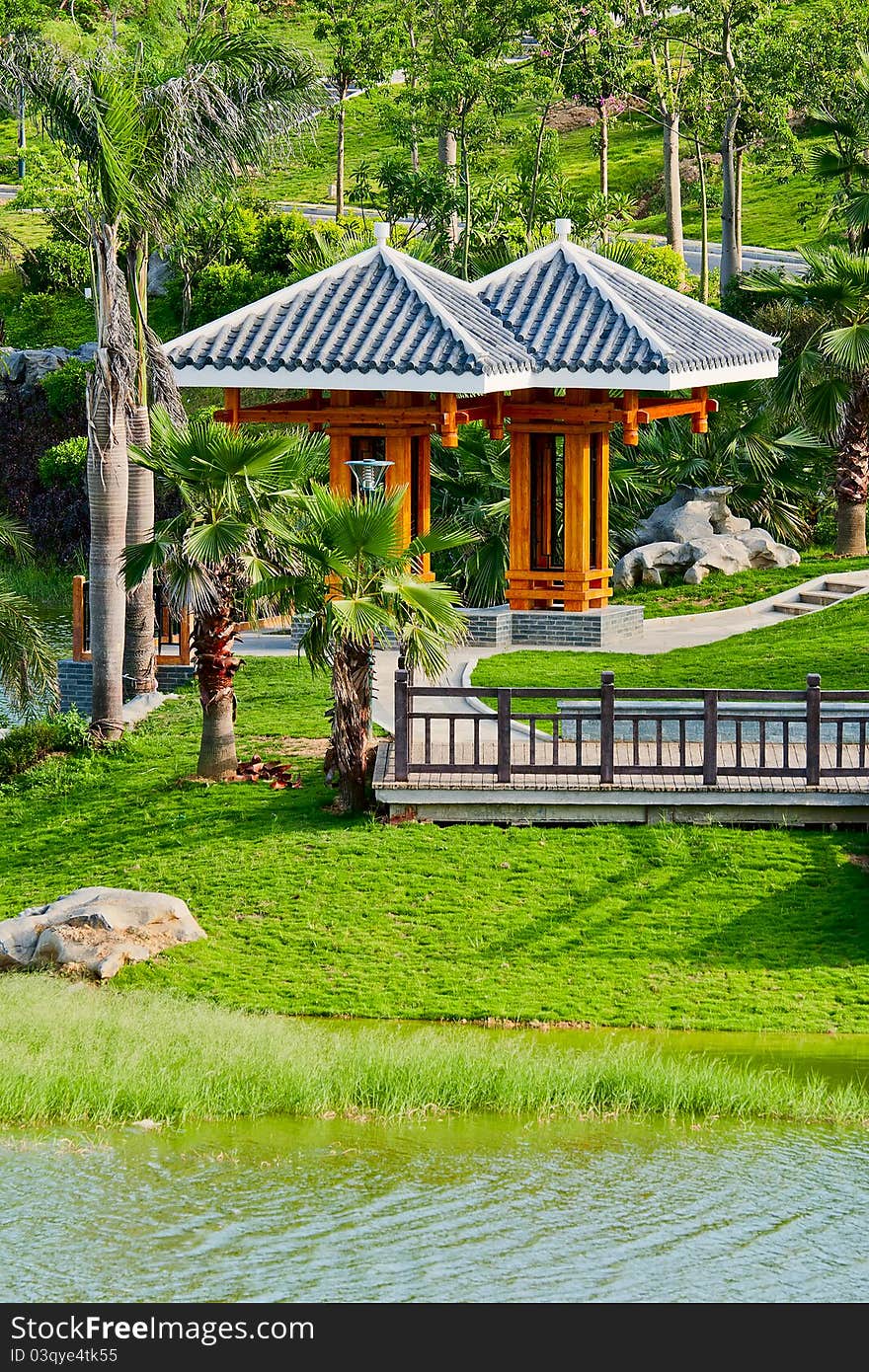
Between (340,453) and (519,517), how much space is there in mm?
2949

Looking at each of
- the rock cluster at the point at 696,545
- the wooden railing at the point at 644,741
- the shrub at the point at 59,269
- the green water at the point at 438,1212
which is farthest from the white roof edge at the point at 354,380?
the shrub at the point at 59,269

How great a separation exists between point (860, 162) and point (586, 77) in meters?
15.6

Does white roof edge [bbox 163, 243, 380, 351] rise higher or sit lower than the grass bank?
higher

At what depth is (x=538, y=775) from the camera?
19906mm

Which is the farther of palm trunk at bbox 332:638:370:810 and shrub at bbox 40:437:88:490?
shrub at bbox 40:437:88:490

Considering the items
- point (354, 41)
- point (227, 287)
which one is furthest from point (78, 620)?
point (354, 41)

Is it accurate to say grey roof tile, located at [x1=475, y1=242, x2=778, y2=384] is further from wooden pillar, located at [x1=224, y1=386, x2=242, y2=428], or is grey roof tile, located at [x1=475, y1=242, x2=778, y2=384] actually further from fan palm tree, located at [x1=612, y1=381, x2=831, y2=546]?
fan palm tree, located at [x1=612, y1=381, x2=831, y2=546]

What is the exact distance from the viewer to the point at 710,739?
19.3 m

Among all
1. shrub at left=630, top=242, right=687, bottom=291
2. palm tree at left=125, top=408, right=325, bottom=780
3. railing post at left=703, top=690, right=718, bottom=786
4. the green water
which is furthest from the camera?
Result: shrub at left=630, top=242, right=687, bottom=291

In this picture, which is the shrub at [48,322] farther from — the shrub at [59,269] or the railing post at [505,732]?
the railing post at [505,732]

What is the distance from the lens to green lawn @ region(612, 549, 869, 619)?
31.0m

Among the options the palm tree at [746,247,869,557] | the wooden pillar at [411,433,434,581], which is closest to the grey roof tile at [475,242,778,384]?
the palm tree at [746,247,869,557]

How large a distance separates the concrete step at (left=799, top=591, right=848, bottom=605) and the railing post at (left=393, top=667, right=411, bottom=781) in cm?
1177

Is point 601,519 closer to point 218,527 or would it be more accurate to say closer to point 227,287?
point 218,527
